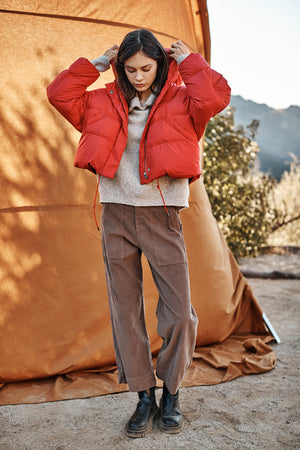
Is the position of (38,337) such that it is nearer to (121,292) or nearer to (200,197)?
(121,292)

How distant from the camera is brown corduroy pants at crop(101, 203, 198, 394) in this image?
171cm

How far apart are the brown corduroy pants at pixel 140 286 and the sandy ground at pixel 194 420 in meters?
0.22

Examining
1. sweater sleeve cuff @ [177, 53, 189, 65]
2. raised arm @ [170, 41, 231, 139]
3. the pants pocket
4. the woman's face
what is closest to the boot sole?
the pants pocket

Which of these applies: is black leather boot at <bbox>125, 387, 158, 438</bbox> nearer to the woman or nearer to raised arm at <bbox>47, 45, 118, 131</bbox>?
the woman

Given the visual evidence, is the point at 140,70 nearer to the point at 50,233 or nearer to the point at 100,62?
the point at 100,62

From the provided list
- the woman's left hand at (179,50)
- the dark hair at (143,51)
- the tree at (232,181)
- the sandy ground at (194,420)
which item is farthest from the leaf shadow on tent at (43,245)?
the tree at (232,181)

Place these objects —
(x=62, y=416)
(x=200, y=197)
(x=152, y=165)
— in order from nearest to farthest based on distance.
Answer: (x=152, y=165)
(x=62, y=416)
(x=200, y=197)

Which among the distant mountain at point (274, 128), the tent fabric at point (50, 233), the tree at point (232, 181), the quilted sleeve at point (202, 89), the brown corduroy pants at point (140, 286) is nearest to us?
the quilted sleeve at point (202, 89)

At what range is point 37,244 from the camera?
2.41 metres

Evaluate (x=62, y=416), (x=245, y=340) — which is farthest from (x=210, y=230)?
(x=62, y=416)

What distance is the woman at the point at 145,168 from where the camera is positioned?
1626mm

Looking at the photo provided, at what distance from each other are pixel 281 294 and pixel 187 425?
273cm

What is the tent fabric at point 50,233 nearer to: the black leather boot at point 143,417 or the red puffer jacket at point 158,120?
the black leather boot at point 143,417

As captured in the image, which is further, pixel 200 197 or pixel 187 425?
pixel 200 197
